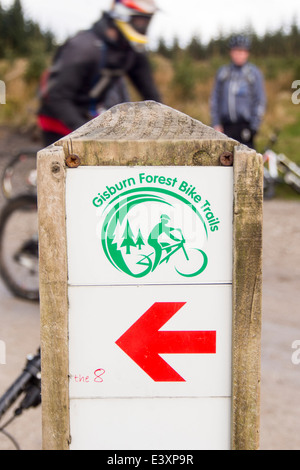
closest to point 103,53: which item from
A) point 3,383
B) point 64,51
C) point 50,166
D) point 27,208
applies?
point 64,51

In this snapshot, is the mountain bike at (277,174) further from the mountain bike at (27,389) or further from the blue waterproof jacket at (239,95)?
the mountain bike at (27,389)

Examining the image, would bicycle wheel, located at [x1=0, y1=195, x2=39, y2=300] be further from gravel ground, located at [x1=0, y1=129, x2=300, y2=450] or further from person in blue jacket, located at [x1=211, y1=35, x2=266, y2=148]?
person in blue jacket, located at [x1=211, y1=35, x2=266, y2=148]

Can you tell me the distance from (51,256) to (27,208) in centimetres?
287

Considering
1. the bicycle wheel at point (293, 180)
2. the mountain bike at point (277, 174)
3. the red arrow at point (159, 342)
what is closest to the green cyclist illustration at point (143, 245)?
the red arrow at point (159, 342)

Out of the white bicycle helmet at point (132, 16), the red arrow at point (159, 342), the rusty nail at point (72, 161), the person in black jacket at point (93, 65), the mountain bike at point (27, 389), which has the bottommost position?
the mountain bike at point (27, 389)

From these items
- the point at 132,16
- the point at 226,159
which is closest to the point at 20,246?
the point at 132,16

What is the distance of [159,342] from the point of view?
73.9 inches

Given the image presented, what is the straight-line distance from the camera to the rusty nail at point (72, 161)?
5.93 feet

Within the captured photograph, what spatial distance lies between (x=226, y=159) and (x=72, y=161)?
0.38 m

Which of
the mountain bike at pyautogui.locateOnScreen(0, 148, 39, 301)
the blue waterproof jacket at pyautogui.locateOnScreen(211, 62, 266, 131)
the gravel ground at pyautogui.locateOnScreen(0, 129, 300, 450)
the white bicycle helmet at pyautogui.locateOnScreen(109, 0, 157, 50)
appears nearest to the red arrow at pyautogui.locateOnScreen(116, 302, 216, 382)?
the gravel ground at pyautogui.locateOnScreen(0, 129, 300, 450)

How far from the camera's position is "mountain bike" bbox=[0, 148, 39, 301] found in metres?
4.66

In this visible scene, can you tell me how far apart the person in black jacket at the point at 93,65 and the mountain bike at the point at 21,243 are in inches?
20.1

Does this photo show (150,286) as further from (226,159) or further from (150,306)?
(226,159)

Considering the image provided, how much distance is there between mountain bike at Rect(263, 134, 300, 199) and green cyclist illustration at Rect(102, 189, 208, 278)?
23.7 feet
